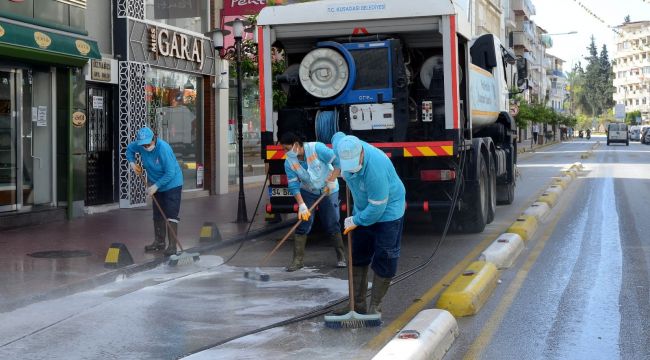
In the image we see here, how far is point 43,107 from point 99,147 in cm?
197

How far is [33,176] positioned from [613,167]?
26191 millimetres

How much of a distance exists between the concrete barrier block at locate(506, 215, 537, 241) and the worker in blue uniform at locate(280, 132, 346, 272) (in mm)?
3275

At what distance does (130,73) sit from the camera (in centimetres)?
1828

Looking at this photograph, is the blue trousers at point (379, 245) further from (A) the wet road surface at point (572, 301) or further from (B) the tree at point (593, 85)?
(B) the tree at point (593, 85)

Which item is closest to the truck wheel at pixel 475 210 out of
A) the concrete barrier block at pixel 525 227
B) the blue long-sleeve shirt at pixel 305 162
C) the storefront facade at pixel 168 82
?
the concrete barrier block at pixel 525 227

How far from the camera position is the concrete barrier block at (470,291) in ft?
25.2

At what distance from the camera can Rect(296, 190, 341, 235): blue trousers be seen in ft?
34.4

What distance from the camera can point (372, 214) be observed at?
7.00m

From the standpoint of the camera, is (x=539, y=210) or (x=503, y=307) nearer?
(x=503, y=307)

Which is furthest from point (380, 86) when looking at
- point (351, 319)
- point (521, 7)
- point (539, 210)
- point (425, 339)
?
point (521, 7)

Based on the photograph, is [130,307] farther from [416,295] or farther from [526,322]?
[526,322]

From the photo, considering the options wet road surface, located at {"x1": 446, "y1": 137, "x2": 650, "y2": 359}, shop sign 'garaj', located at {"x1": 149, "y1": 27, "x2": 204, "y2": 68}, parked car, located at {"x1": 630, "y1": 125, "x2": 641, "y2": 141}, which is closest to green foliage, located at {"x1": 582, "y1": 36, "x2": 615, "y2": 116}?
parked car, located at {"x1": 630, "y1": 125, "x2": 641, "y2": 141}

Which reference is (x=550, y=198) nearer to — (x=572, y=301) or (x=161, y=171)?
(x=161, y=171)

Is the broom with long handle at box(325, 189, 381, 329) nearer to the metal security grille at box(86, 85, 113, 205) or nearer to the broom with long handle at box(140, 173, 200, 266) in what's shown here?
the broom with long handle at box(140, 173, 200, 266)
